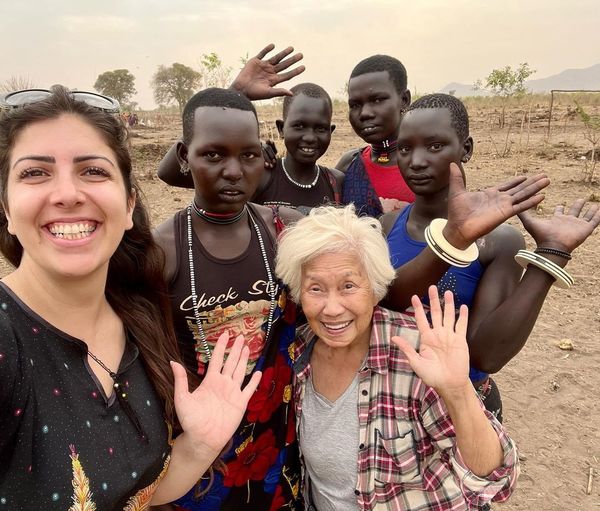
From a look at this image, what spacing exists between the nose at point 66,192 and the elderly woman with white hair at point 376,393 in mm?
770

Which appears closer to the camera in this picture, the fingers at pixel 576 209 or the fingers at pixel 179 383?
the fingers at pixel 179 383

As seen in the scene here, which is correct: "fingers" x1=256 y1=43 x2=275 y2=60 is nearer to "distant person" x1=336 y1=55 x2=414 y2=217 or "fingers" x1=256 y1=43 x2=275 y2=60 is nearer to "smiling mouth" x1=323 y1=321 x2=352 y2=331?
"distant person" x1=336 y1=55 x2=414 y2=217

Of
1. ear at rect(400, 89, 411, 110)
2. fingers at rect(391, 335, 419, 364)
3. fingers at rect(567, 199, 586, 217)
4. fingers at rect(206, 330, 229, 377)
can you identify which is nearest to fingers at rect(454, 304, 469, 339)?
fingers at rect(391, 335, 419, 364)

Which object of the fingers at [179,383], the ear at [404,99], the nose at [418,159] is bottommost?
the fingers at [179,383]

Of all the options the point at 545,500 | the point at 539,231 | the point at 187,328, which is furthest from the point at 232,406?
the point at 545,500

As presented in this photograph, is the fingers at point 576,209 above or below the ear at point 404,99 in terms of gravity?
below

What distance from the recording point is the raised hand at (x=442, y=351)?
1474 mm

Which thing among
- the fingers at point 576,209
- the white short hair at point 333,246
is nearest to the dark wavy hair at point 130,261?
the white short hair at point 333,246

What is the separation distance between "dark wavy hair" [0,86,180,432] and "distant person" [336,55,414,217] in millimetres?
1380

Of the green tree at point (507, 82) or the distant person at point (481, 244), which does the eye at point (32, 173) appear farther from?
the green tree at point (507, 82)

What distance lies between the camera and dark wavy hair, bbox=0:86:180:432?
1.31 meters

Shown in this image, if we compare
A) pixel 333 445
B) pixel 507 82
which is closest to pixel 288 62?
pixel 333 445

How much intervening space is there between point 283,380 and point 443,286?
0.75 metres

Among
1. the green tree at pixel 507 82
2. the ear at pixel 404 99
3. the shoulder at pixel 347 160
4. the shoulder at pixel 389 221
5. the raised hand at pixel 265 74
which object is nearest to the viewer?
the shoulder at pixel 389 221
